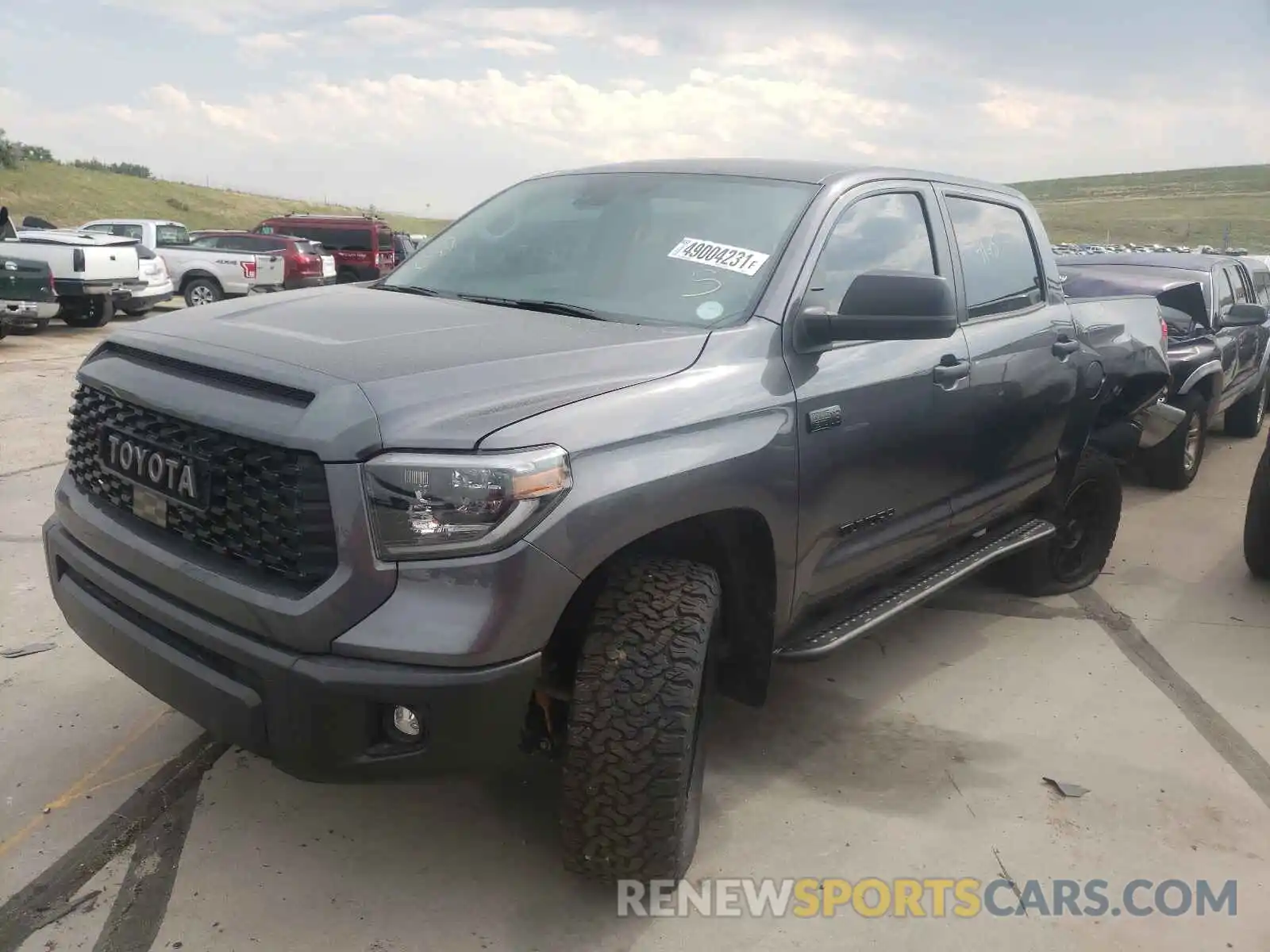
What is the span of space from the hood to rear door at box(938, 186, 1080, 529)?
149cm

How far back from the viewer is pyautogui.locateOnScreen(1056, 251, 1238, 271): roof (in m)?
8.41

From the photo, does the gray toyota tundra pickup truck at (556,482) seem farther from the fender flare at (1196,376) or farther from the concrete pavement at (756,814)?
the fender flare at (1196,376)

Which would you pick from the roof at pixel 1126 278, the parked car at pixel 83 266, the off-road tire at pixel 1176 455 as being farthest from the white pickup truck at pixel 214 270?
the off-road tire at pixel 1176 455

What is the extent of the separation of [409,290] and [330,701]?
5.54ft

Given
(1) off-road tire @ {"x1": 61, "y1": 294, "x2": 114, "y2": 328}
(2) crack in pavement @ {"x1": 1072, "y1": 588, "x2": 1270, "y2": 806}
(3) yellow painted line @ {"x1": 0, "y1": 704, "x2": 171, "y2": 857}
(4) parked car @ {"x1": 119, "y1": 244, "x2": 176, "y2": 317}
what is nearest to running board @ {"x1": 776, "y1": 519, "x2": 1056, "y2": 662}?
(2) crack in pavement @ {"x1": 1072, "y1": 588, "x2": 1270, "y2": 806}

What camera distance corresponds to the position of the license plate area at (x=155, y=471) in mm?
2361

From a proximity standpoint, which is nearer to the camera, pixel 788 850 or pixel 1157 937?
pixel 1157 937

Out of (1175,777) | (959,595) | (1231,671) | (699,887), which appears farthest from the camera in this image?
(959,595)

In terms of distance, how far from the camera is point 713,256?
3.13m

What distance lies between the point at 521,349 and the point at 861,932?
1.67m

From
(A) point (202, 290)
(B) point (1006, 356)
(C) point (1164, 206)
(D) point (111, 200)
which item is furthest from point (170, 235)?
(C) point (1164, 206)

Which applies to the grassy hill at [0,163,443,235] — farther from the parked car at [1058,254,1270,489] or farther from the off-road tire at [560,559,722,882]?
the off-road tire at [560,559,722,882]

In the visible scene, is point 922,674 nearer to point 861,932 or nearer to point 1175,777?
point 1175,777

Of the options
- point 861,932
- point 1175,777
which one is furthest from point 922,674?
point 861,932
